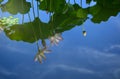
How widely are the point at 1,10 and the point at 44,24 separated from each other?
0.38 feet

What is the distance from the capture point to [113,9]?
70 cm

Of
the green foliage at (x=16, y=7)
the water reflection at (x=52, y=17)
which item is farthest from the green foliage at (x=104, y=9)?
the green foliage at (x=16, y=7)

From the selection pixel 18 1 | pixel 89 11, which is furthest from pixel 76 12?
pixel 18 1

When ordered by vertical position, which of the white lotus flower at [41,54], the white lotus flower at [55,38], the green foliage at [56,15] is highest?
the green foliage at [56,15]

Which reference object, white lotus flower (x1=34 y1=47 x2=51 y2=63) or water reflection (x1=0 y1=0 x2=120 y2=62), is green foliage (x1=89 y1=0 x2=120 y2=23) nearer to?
water reflection (x1=0 y1=0 x2=120 y2=62)

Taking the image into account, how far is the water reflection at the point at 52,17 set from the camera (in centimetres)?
65

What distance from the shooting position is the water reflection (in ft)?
2.13

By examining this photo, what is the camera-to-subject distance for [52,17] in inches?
26.3

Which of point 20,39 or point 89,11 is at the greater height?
point 89,11

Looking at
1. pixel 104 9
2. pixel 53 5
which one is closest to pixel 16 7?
pixel 53 5

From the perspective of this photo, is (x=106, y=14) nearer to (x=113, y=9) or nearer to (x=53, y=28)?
(x=113, y=9)

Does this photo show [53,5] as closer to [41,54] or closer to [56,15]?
[56,15]

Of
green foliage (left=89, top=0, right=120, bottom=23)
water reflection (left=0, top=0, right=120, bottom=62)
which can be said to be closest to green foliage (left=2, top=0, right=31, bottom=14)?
water reflection (left=0, top=0, right=120, bottom=62)

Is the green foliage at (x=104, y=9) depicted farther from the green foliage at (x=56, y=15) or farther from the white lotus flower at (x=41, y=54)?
the white lotus flower at (x=41, y=54)
